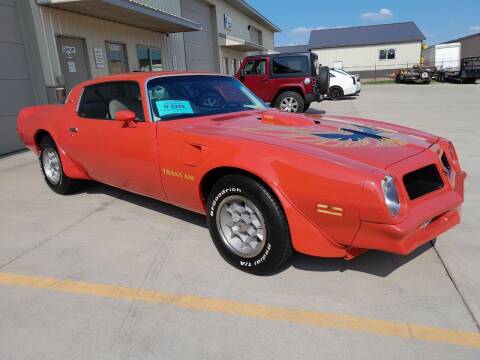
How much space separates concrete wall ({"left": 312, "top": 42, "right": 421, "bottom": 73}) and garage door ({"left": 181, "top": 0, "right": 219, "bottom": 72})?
33349 mm

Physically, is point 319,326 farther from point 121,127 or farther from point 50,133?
point 50,133

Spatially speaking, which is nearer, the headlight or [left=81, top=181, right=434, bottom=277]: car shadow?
the headlight

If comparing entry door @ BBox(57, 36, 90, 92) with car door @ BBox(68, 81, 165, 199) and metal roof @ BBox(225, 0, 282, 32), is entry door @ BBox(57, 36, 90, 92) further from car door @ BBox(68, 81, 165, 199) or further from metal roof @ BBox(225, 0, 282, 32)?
metal roof @ BBox(225, 0, 282, 32)

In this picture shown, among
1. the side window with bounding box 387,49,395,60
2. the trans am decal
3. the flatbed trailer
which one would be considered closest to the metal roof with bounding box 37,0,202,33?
the trans am decal

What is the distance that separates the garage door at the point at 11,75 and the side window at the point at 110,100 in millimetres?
4706

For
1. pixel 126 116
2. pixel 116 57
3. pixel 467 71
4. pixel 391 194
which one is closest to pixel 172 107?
pixel 126 116

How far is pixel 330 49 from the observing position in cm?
5103

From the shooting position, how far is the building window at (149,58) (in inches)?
510

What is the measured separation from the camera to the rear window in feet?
39.2

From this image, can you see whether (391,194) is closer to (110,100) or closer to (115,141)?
(115,141)

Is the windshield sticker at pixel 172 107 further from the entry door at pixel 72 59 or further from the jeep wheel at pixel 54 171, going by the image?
the entry door at pixel 72 59

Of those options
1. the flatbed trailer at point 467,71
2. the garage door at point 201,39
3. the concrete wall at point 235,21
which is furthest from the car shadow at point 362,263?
the flatbed trailer at point 467,71

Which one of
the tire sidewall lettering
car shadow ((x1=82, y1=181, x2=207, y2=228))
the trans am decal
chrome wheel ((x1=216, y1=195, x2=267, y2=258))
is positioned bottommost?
car shadow ((x1=82, y1=181, x2=207, y2=228))

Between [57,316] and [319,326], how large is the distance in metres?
1.69
